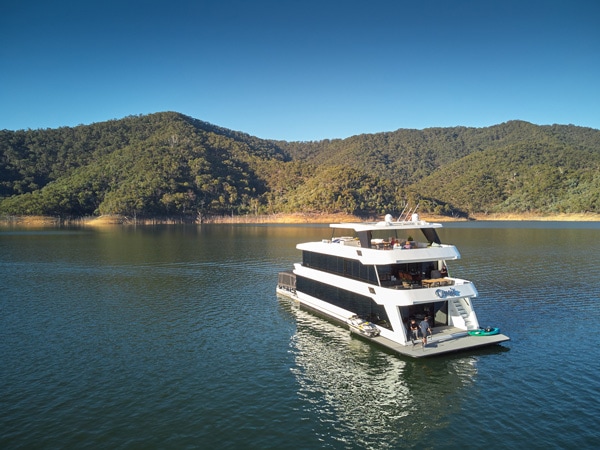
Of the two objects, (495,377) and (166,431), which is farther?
(495,377)

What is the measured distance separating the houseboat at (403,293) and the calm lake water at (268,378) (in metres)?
0.95

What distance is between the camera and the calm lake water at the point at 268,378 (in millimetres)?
15383

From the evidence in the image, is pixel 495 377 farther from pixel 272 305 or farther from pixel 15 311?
pixel 15 311

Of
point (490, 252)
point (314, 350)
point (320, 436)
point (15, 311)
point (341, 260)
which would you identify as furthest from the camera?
point (490, 252)

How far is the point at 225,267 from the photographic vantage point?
182ft

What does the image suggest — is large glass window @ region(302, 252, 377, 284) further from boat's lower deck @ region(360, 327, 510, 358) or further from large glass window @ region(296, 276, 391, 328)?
boat's lower deck @ region(360, 327, 510, 358)

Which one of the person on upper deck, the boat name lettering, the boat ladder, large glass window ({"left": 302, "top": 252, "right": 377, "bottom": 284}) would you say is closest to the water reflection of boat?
the person on upper deck

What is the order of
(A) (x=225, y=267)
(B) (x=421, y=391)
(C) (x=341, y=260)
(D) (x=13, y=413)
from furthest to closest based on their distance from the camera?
1. (A) (x=225, y=267)
2. (C) (x=341, y=260)
3. (B) (x=421, y=391)
4. (D) (x=13, y=413)

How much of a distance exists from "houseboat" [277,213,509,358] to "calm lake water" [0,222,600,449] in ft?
3.10

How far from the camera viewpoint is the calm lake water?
50.5ft

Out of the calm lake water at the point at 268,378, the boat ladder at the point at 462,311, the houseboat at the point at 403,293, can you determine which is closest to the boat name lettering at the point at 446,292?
the houseboat at the point at 403,293

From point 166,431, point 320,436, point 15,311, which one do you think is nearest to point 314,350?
point 320,436

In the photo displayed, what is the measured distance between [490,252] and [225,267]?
44654mm

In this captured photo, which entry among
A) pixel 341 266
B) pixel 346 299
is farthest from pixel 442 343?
pixel 341 266
